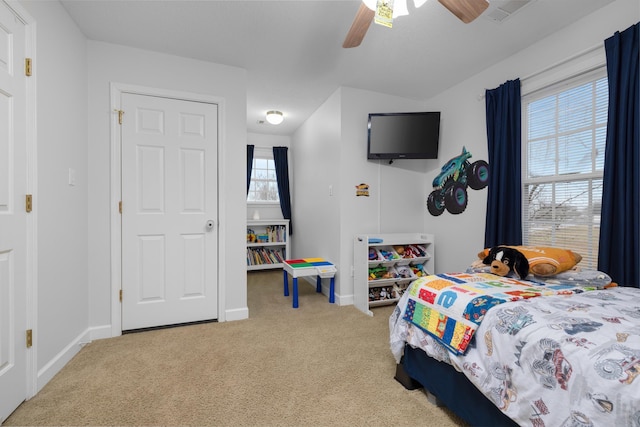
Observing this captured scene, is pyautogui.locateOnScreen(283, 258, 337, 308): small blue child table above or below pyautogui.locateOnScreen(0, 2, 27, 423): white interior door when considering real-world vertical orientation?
below

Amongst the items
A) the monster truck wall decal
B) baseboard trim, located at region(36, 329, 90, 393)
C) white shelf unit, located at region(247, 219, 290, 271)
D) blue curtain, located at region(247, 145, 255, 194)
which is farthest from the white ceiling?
white shelf unit, located at region(247, 219, 290, 271)

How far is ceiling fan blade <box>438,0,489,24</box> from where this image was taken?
144 cm

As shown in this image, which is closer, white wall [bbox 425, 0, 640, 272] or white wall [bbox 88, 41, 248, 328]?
white wall [bbox 425, 0, 640, 272]

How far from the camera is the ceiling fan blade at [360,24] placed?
153cm

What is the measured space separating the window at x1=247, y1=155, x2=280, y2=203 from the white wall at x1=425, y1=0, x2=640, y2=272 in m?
2.89

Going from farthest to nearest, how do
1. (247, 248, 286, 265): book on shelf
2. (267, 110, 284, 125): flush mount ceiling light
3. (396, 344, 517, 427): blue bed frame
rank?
(247, 248, 286, 265): book on shelf → (267, 110, 284, 125): flush mount ceiling light → (396, 344, 517, 427): blue bed frame

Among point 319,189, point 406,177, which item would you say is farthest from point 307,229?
point 406,177

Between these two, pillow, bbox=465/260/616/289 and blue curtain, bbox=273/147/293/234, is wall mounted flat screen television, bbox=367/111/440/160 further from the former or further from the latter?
blue curtain, bbox=273/147/293/234

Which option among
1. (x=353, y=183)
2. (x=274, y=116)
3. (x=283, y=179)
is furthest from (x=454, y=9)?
(x=283, y=179)

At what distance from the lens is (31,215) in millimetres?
1581

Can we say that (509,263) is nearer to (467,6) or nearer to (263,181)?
(467,6)

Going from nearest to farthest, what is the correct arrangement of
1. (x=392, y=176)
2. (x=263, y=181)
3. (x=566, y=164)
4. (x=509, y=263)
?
(x=509, y=263) < (x=566, y=164) < (x=392, y=176) < (x=263, y=181)

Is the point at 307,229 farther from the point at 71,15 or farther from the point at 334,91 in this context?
the point at 71,15

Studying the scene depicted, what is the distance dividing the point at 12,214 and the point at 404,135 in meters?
3.14
